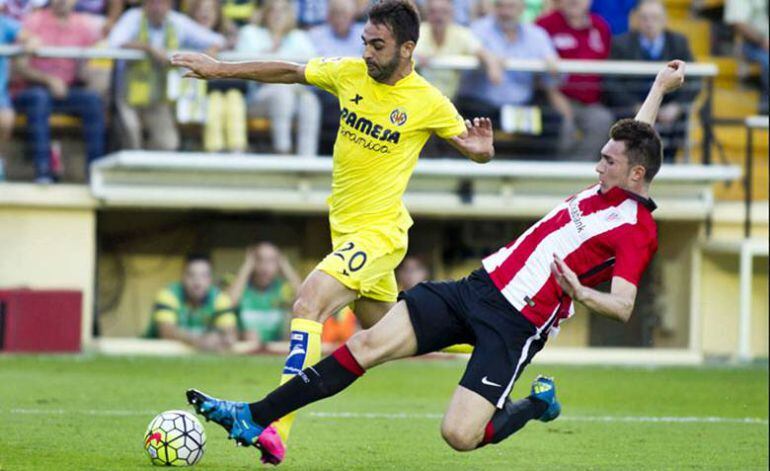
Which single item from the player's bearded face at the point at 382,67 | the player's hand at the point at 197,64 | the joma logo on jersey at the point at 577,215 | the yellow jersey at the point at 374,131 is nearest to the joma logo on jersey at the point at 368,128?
the yellow jersey at the point at 374,131

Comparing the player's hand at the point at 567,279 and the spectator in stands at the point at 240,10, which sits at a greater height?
the spectator in stands at the point at 240,10

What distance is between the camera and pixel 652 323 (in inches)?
653

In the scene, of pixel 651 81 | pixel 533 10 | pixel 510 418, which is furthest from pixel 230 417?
pixel 533 10

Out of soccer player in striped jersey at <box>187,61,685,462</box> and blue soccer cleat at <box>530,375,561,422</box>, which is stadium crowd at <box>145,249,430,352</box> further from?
soccer player in striped jersey at <box>187,61,685,462</box>

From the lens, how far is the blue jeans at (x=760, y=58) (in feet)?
54.9

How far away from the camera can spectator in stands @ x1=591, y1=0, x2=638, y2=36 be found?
55.7 feet

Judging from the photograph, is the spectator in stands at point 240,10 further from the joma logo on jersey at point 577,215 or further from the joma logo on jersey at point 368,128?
the joma logo on jersey at point 577,215

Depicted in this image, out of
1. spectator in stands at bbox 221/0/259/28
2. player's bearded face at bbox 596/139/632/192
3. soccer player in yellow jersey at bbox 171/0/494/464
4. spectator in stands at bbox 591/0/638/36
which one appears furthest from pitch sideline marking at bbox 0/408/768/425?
spectator in stands at bbox 591/0/638/36

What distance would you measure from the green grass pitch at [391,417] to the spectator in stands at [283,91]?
222 centimetres

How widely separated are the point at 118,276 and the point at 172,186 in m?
1.56

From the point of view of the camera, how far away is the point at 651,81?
15.8m

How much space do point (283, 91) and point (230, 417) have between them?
306 inches

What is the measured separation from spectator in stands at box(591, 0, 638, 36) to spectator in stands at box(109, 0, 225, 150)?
4.39m

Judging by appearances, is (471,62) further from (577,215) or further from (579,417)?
(577,215)
